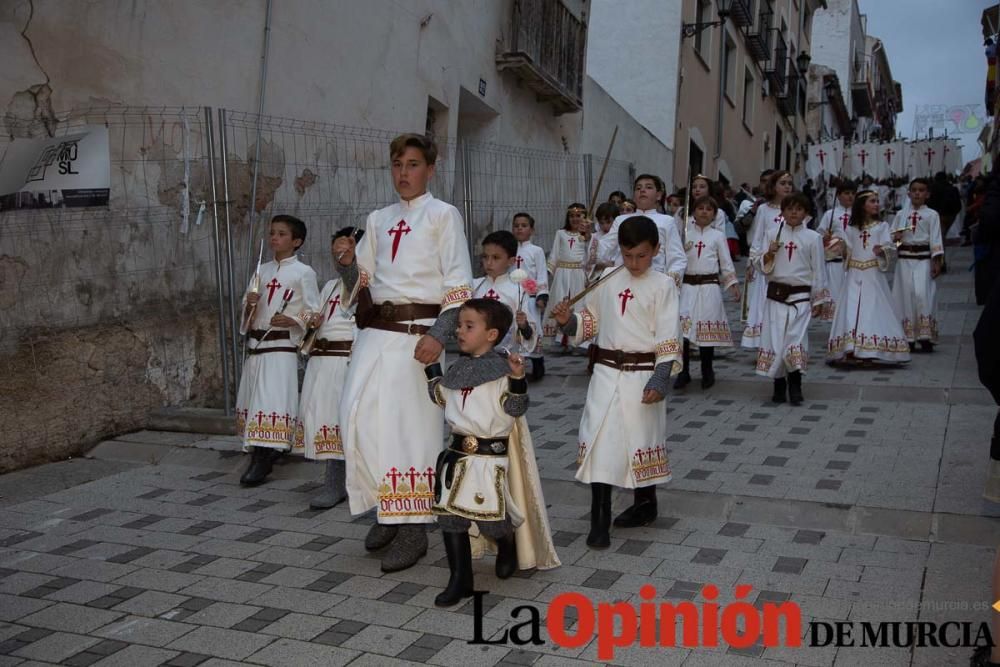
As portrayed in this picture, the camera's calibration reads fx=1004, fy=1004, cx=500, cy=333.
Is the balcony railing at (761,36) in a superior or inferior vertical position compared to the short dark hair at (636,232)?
superior

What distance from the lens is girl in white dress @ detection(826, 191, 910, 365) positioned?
10.2 metres

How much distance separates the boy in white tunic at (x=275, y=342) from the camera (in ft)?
21.7

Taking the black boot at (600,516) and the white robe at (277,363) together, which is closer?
the black boot at (600,516)

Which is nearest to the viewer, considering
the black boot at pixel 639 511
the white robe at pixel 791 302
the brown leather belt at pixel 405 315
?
the brown leather belt at pixel 405 315

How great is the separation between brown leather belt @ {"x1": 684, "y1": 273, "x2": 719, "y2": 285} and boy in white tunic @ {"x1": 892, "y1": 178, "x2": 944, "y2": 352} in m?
2.71

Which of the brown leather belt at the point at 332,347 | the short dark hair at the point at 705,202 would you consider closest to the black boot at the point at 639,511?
the brown leather belt at the point at 332,347

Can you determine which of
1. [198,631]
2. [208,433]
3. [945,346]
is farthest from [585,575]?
[945,346]

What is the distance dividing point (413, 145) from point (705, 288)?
5.55m

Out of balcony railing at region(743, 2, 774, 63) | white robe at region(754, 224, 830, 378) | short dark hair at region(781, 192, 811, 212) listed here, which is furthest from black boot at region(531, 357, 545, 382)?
balcony railing at region(743, 2, 774, 63)

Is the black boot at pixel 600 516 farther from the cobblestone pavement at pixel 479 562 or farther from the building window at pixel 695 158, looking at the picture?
the building window at pixel 695 158

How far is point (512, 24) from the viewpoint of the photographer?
1477 cm

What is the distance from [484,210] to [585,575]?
24.8 feet

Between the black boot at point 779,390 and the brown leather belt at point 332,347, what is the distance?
164 inches

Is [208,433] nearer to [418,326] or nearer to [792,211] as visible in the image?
[418,326]
